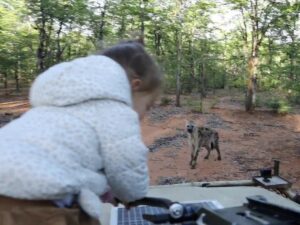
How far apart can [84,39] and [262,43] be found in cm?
788

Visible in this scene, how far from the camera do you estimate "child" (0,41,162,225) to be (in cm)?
109

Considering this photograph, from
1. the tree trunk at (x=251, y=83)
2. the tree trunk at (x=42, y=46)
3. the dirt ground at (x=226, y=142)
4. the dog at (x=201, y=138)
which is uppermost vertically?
the tree trunk at (x=42, y=46)

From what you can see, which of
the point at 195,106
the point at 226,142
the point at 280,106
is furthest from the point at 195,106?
the point at 226,142

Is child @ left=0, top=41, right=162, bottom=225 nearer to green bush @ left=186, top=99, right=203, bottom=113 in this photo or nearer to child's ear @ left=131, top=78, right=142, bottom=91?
child's ear @ left=131, top=78, right=142, bottom=91

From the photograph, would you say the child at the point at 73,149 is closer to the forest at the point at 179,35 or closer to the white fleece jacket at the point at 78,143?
the white fleece jacket at the point at 78,143

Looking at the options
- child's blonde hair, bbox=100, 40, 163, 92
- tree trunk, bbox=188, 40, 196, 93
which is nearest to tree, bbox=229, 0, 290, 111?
Result: tree trunk, bbox=188, 40, 196, 93

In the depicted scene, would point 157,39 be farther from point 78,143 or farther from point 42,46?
point 78,143

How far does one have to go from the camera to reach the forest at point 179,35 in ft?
49.6

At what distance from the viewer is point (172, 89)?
20.8m

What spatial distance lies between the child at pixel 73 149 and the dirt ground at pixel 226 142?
5050 mm

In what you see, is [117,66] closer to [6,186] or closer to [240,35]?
[6,186]

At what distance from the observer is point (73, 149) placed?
3.78 ft

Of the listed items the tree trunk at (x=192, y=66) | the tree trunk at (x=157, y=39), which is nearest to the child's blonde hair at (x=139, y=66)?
the tree trunk at (x=192, y=66)

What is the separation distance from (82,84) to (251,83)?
14.9 metres
